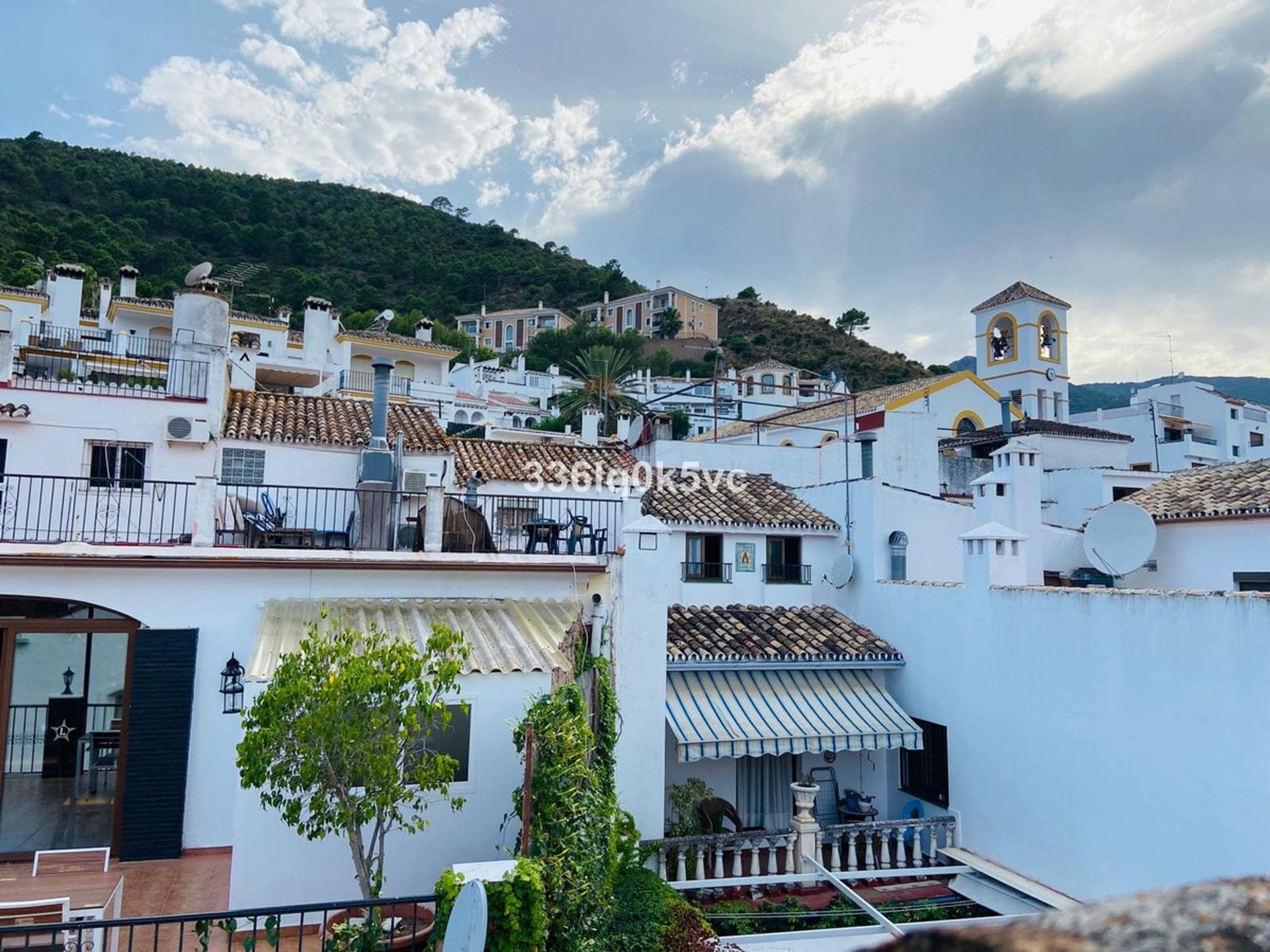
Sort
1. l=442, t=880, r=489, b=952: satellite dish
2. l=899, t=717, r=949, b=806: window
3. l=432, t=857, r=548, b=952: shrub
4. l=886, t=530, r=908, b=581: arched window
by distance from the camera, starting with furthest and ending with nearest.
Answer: l=886, t=530, r=908, b=581: arched window
l=899, t=717, r=949, b=806: window
l=432, t=857, r=548, b=952: shrub
l=442, t=880, r=489, b=952: satellite dish

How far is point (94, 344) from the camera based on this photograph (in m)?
35.8

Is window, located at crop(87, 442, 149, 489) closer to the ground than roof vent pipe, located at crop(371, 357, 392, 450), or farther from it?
closer to the ground

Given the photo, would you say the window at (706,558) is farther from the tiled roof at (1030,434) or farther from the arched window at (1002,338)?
the arched window at (1002,338)

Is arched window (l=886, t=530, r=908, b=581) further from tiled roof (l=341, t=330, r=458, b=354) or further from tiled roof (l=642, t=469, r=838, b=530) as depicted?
tiled roof (l=341, t=330, r=458, b=354)

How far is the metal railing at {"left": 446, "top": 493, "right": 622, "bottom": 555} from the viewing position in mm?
16391

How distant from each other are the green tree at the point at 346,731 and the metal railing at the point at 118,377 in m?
12.6

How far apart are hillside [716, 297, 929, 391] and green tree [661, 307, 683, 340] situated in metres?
7.66

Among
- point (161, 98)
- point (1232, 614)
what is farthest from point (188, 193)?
point (1232, 614)

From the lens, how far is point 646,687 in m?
14.0

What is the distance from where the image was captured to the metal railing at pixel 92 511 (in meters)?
14.7

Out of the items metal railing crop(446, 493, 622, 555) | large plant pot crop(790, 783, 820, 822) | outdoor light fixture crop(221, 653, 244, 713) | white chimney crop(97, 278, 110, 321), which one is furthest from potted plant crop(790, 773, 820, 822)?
white chimney crop(97, 278, 110, 321)

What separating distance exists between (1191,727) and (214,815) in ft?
52.2

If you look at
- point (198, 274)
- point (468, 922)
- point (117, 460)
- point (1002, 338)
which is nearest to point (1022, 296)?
point (1002, 338)

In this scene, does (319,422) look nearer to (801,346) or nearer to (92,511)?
(92,511)
